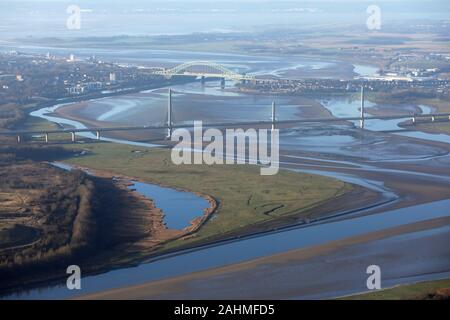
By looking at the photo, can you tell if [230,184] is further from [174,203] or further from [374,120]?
[374,120]

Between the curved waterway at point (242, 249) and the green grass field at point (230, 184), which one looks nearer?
the curved waterway at point (242, 249)

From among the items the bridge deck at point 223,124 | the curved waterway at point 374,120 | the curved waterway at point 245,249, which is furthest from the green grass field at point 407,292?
the bridge deck at point 223,124

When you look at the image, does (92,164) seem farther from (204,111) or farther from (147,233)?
(204,111)

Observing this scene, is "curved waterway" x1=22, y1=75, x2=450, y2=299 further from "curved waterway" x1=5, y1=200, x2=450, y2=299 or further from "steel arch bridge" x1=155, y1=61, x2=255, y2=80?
"steel arch bridge" x1=155, y1=61, x2=255, y2=80

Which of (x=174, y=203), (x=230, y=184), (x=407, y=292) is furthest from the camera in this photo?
(x=230, y=184)

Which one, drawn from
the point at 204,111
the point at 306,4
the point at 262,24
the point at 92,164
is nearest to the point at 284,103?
A: the point at 204,111

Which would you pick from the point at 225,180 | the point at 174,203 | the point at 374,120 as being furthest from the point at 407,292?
the point at 374,120

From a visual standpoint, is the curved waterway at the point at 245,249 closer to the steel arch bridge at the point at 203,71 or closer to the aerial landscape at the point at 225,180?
the aerial landscape at the point at 225,180
